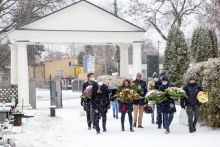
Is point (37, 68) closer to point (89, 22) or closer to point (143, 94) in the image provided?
point (89, 22)

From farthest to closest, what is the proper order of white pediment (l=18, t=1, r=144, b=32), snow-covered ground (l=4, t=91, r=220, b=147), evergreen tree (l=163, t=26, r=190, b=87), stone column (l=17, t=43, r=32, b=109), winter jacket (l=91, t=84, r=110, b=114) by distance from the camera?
evergreen tree (l=163, t=26, r=190, b=87) < white pediment (l=18, t=1, r=144, b=32) < stone column (l=17, t=43, r=32, b=109) < winter jacket (l=91, t=84, r=110, b=114) < snow-covered ground (l=4, t=91, r=220, b=147)

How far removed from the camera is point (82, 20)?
1705 centimetres

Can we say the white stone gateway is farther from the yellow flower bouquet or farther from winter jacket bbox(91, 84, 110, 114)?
the yellow flower bouquet

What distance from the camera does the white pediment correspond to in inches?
656

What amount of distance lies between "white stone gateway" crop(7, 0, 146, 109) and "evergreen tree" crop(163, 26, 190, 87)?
5.17 m

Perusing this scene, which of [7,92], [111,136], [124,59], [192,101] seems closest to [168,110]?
[192,101]

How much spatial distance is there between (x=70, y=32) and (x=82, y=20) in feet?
3.38

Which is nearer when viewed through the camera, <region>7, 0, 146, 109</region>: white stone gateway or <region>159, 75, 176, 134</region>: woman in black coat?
<region>159, 75, 176, 134</region>: woman in black coat

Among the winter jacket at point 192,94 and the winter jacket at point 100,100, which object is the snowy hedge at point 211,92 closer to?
the winter jacket at point 192,94

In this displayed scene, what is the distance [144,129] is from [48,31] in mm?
9165

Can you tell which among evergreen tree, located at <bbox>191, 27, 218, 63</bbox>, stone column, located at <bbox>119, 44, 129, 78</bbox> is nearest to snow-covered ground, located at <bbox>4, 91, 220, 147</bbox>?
stone column, located at <bbox>119, 44, 129, 78</bbox>

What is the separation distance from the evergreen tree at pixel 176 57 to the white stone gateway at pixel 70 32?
5172 mm

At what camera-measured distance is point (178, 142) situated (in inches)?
306

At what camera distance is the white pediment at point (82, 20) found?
1667 centimetres
